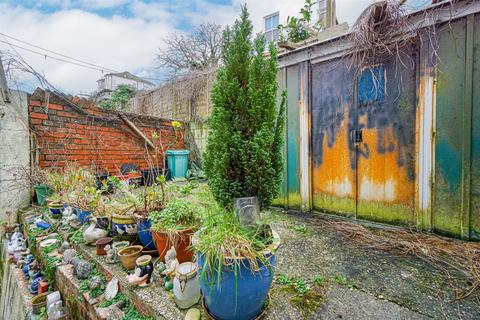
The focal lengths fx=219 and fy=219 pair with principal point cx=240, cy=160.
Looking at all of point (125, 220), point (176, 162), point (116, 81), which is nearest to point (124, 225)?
point (125, 220)

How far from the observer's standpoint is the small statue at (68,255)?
75.8 inches

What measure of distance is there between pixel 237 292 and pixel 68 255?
176cm

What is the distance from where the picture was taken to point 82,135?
4.15 m

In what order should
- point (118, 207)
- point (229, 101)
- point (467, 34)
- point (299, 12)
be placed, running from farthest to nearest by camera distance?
point (299, 12) → point (118, 207) → point (467, 34) → point (229, 101)

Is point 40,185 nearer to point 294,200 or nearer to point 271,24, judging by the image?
point 294,200

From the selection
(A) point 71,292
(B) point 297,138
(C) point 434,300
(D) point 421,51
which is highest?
(D) point 421,51

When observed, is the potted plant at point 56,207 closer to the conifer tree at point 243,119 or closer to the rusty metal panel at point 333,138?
the conifer tree at point 243,119

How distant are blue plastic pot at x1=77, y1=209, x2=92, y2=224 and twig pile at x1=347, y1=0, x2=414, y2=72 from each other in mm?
3459

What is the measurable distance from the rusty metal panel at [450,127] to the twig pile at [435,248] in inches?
8.4

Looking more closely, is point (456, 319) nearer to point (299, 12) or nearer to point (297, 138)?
point (297, 138)

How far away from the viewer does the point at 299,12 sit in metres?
3.66

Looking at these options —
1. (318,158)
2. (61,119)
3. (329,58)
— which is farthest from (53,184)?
(329,58)

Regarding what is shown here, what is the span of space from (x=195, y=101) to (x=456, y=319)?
6.81m

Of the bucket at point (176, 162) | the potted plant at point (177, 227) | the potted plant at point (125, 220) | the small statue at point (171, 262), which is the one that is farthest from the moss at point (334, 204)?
the bucket at point (176, 162)
